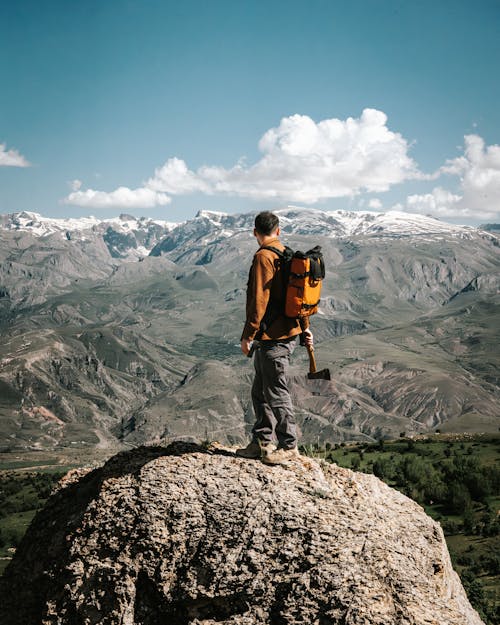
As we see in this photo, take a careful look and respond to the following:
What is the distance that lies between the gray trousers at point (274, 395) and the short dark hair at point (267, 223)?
223 cm

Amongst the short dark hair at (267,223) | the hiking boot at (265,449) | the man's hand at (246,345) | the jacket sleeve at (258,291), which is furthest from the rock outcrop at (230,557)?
the short dark hair at (267,223)

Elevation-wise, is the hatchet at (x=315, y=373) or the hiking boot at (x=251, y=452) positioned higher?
the hatchet at (x=315, y=373)

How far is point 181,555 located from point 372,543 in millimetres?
3108

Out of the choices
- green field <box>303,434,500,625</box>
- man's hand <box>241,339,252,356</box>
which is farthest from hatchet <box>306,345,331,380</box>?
green field <box>303,434,500,625</box>

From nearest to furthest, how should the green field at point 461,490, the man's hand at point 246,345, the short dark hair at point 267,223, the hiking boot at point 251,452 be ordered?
the man's hand at point 246,345 → the hiking boot at point 251,452 → the short dark hair at point 267,223 → the green field at point 461,490

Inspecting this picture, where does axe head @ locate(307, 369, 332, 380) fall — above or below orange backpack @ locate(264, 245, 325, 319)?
below

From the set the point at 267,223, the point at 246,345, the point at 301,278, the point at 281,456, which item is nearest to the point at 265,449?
the point at 281,456

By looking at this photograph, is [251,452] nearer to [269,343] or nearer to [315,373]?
[269,343]

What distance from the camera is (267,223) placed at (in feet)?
35.7

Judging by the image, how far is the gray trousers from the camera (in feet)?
35.1

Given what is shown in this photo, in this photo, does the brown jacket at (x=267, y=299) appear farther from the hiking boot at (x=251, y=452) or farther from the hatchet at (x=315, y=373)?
the hiking boot at (x=251, y=452)

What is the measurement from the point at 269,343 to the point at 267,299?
1.00m

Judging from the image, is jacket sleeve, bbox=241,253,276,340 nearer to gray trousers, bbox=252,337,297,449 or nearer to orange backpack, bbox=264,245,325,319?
orange backpack, bbox=264,245,325,319

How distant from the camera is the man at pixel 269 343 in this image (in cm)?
1019
